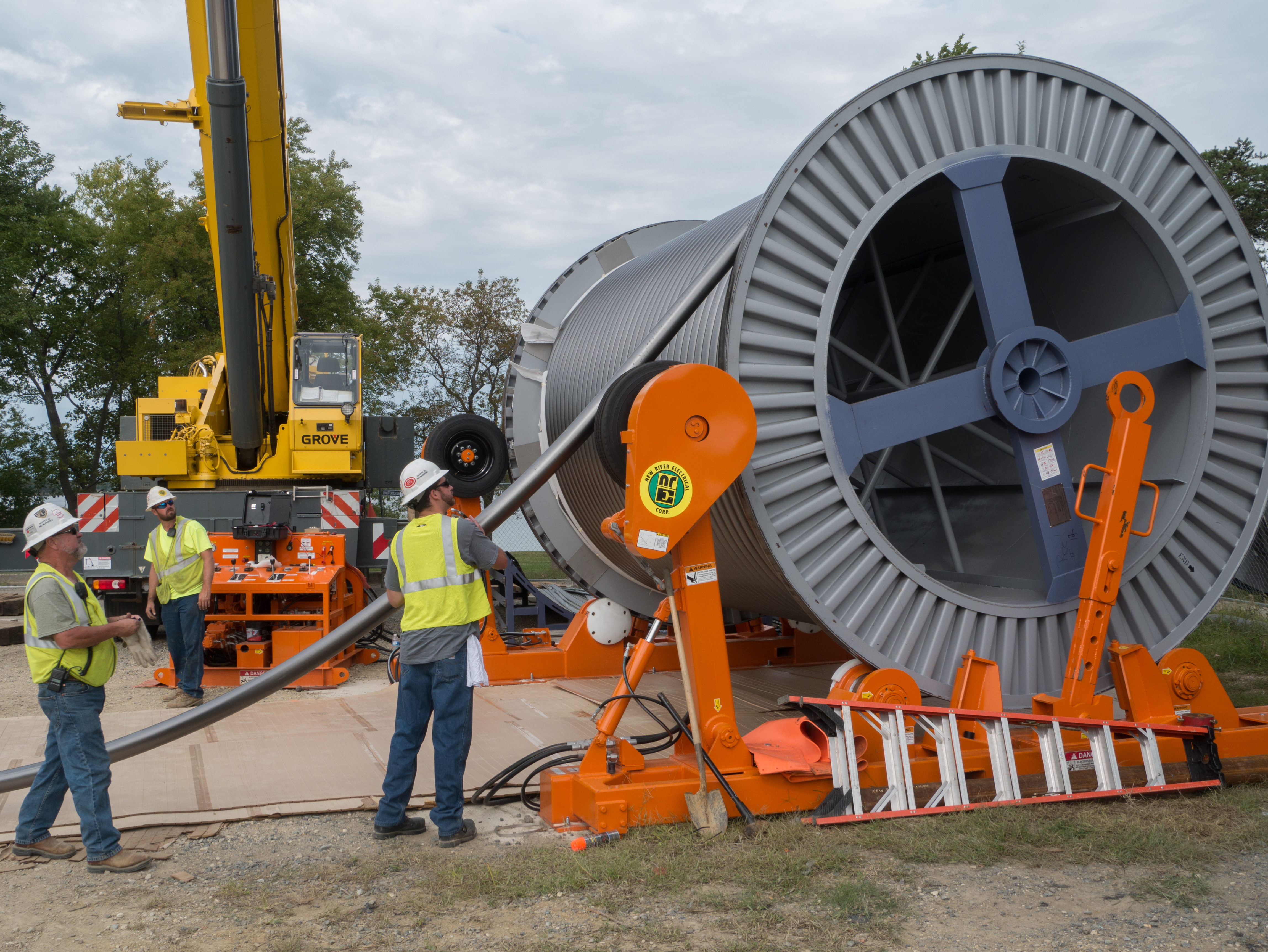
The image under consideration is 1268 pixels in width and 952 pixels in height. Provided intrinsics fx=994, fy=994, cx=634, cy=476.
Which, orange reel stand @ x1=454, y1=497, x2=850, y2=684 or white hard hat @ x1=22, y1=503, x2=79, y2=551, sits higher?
white hard hat @ x1=22, y1=503, x2=79, y2=551

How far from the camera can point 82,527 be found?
10711 mm

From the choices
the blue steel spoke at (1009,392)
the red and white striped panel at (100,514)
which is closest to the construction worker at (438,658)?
the blue steel spoke at (1009,392)

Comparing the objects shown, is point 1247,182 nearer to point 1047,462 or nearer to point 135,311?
point 1047,462

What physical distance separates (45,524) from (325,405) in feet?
23.1

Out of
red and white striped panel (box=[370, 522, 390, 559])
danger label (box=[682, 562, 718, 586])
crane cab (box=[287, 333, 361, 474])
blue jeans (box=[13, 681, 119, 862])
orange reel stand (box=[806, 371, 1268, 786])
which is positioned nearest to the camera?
blue jeans (box=[13, 681, 119, 862])

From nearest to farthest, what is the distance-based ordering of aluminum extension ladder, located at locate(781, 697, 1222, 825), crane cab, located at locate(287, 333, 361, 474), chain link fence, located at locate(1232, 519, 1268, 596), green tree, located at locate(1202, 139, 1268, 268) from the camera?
aluminum extension ladder, located at locate(781, 697, 1222, 825) → crane cab, located at locate(287, 333, 361, 474) → chain link fence, located at locate(1232, 519, 1268, 596) → green tree, located at locate(1202, 139, 1268, 268)

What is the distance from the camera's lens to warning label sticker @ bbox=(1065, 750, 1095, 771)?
5.00m

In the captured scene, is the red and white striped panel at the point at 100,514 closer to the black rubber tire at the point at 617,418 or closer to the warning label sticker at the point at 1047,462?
the black rubber tire at the point at 617,418

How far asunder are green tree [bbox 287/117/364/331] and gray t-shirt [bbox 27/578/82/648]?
26.4 metres

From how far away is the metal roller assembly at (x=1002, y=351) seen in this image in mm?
5199

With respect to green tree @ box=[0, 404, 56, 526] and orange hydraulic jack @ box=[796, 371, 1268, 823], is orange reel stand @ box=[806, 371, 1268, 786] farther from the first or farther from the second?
green tree @ box=[0, 404, 56, 526]

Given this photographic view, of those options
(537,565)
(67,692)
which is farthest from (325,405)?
(537,565)

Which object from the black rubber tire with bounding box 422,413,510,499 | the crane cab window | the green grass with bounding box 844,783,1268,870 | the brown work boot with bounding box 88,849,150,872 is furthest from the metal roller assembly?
the crane cab window

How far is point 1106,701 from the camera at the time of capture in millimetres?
5305
